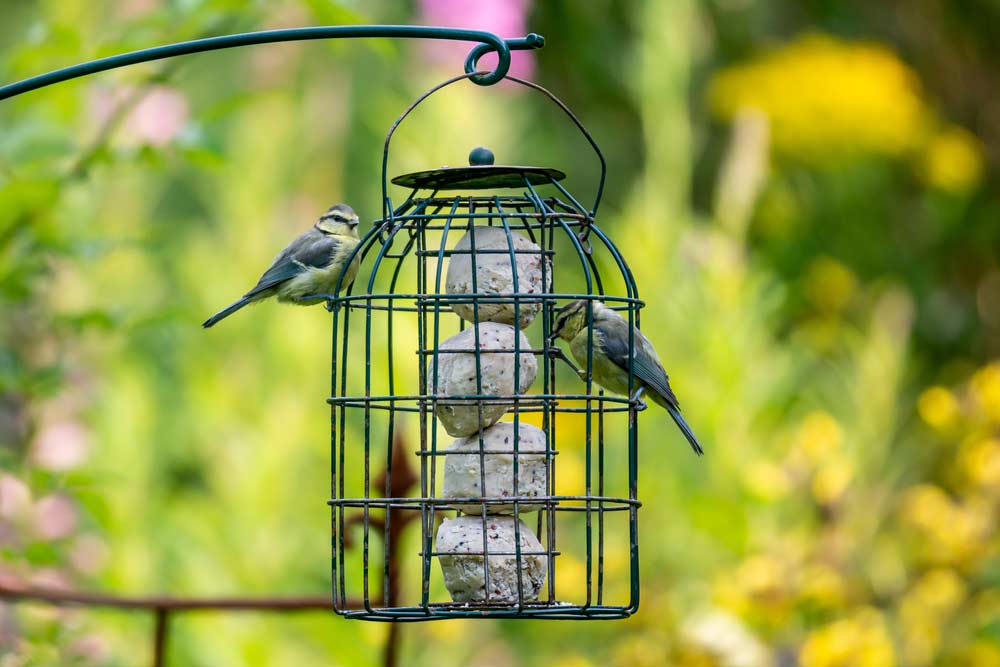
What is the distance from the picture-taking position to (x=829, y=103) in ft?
33.7

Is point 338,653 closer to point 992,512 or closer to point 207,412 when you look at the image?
point 207,412

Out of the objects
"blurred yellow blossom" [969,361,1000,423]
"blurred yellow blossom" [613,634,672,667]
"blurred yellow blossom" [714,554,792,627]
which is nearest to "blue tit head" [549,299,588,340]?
"blurred yellow blossom" [714,554,792,627]

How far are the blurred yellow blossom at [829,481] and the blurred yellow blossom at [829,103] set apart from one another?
460 centimetres

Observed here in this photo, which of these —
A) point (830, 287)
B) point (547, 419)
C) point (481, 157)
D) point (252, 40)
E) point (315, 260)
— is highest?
point (830, 287)

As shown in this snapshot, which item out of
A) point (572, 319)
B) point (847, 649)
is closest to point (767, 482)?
point (847, 649)

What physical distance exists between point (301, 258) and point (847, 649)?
293 centimetres

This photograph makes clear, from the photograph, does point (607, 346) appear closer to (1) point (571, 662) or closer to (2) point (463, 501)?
(2) point (463, 501)

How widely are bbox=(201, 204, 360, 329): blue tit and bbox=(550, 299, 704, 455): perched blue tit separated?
681 millimetres

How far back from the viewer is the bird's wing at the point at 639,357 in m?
3.50

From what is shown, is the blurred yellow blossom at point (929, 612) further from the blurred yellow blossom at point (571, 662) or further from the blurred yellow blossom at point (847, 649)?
the blurred yellow blossom at point (571, 662)

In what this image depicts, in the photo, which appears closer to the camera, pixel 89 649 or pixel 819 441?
pixel 89 649

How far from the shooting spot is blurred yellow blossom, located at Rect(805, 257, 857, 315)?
352 inches

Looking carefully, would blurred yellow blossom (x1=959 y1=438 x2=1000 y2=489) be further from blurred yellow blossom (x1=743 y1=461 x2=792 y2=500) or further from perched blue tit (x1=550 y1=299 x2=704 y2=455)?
perched blue tit (x1=550 y1=299 x2=704 y2=455)

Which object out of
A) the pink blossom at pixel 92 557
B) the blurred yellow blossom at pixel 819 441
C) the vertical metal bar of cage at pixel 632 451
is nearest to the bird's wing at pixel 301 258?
the vertical metal bar of cage at pixel 632 451
